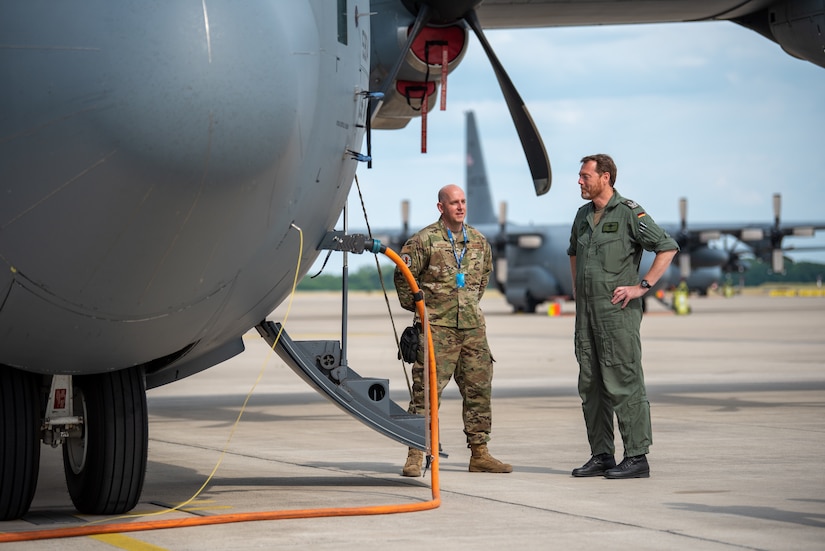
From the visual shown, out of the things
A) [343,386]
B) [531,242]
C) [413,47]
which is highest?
[531,242]

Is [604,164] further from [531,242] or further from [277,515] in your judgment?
[531,242]

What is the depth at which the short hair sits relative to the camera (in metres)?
7.92

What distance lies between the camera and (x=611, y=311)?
25.2 ft

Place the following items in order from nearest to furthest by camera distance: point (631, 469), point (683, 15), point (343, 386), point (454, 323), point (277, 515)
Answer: point (277, 515)
point (343, 386)
point (631, 469)
point (454, 323)
point (683, 15)

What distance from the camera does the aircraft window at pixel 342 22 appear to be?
596 cm

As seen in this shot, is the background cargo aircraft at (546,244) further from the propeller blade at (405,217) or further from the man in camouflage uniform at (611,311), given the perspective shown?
the man in camouflage uniform at (611,311)

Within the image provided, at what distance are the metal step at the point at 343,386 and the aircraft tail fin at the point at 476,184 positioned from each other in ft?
174

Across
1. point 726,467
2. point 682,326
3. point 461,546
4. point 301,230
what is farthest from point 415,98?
point 682,326

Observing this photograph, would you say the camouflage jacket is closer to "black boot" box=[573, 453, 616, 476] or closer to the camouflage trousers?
the camouflage trousers

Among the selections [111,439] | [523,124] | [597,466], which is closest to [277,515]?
[111,439]

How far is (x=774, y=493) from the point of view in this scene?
22.5ft

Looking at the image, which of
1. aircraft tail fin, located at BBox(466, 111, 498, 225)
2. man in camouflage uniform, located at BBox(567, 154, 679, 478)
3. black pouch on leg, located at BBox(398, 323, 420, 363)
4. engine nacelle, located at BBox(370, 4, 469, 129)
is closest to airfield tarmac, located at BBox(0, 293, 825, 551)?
man in camouflage uniform, located at BBox(567, 154, 679, 478)

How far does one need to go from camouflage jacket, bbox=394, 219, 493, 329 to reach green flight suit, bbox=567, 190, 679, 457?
0.72m

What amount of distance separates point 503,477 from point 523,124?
2796 millimetres
